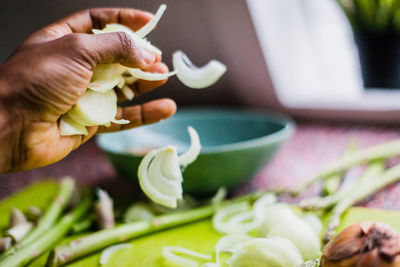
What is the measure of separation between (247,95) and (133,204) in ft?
3.13

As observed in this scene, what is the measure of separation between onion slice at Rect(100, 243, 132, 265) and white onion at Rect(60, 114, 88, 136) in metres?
0.24

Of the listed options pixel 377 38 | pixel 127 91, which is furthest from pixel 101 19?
pixel 377 38

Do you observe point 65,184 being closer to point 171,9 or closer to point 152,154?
point 152,154

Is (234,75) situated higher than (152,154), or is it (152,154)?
(152,154)

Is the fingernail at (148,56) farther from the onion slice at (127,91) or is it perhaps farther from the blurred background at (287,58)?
the blurred background at (287,58)

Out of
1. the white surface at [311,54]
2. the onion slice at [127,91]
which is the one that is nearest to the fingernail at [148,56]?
the onion slice at [127,91]

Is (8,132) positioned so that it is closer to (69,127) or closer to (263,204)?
(69,127)

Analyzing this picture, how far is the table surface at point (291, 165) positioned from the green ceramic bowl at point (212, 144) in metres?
0.08

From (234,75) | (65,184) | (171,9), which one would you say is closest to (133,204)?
(65,184)

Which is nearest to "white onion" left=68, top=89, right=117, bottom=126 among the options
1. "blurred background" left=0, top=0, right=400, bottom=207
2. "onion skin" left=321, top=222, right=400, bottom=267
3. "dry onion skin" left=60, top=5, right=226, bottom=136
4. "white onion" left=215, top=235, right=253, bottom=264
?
"dry onion skin" left=60, top=5, right=226, bottom=136

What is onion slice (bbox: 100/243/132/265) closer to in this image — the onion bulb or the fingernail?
the onion bulb

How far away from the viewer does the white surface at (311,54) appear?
1.76m

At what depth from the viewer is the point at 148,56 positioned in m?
0.82

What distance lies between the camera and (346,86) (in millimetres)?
1995
